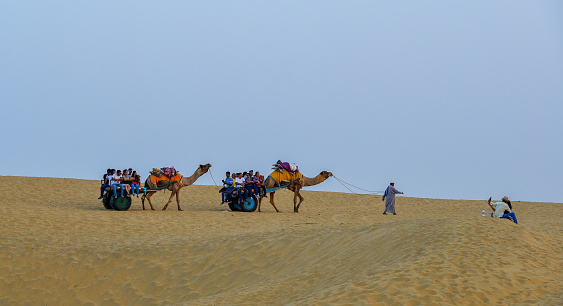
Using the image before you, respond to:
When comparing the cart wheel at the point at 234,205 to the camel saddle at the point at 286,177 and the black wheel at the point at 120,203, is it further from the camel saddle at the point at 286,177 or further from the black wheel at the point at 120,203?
the black wheel at the point at 120,203

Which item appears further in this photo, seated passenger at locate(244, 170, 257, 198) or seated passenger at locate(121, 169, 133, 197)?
seated passenger at locate(244, 170, 257, 198)

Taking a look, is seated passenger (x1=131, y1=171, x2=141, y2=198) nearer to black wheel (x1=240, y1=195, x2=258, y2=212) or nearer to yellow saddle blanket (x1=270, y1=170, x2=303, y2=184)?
black wheel (x1=240, y1=195, x2=258, y2=212)

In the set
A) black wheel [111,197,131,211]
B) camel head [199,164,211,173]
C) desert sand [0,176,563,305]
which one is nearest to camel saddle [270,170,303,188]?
desert sand [0,176,563,305]

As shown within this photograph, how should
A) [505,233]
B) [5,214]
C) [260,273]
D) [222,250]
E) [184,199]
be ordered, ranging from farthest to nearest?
[184,199], [5,214], [222,250], [260,273], [505,233]

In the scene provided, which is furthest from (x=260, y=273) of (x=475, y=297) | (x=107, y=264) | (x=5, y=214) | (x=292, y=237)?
(x=5, y=214)

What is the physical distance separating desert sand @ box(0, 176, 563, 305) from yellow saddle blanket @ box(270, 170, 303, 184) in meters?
2.07

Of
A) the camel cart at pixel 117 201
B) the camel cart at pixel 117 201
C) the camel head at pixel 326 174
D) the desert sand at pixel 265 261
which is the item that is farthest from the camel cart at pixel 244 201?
the camel cart at pixel 117 201

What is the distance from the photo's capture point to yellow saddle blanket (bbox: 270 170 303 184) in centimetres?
2336

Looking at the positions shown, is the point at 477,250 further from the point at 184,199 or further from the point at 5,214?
the point at 184,199

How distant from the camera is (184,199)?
99.6ft

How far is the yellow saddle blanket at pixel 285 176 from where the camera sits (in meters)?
23.4

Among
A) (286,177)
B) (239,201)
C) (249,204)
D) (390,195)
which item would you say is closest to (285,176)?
(286,177)

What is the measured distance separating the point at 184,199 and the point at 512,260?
22623mm

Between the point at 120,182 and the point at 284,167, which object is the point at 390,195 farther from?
the point at 120,182
